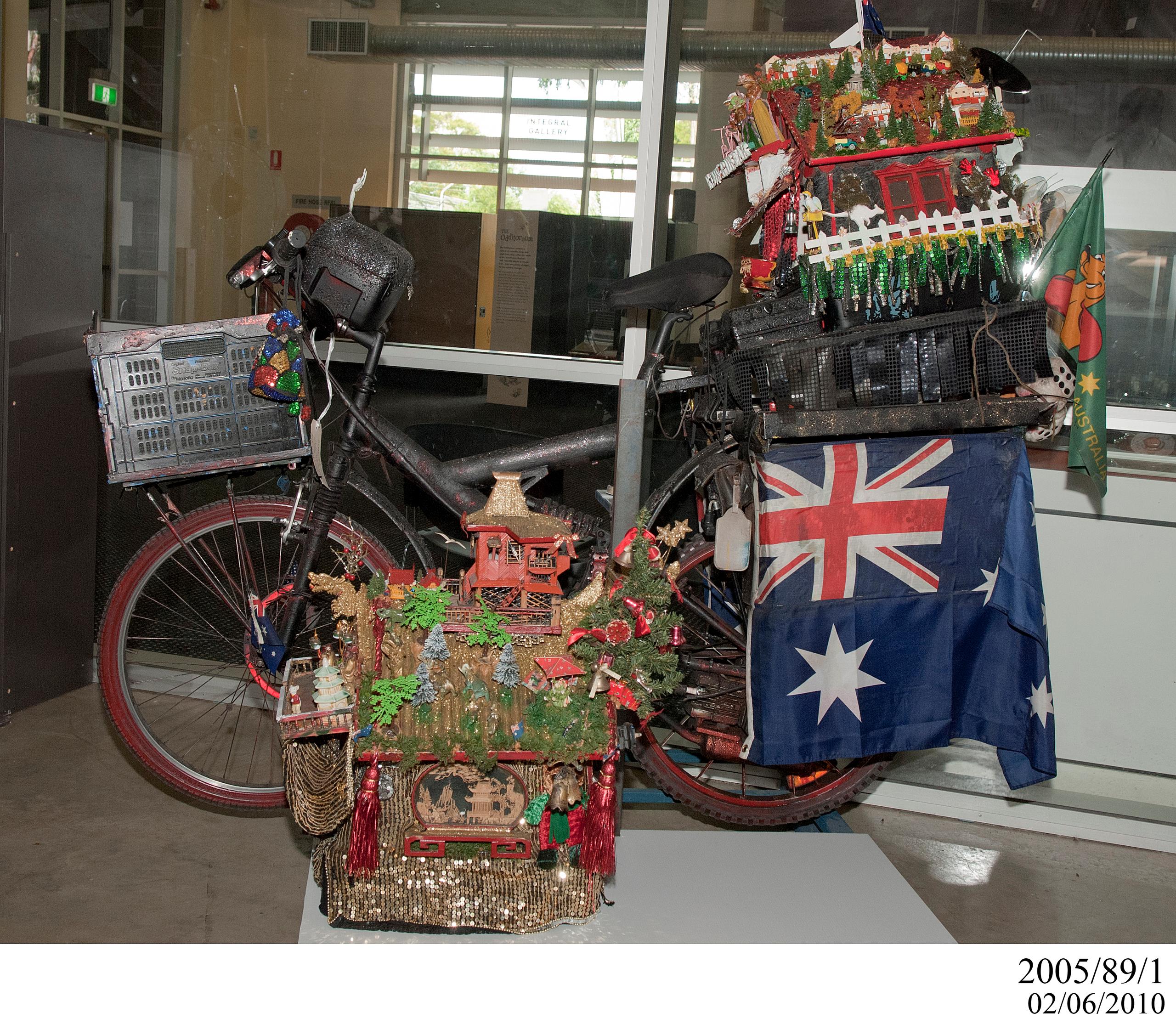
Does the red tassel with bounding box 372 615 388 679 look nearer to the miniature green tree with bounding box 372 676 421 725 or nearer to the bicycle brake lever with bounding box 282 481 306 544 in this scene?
the miniature green tree with bounding box 372 676 421 725

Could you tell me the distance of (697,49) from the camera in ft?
9.92

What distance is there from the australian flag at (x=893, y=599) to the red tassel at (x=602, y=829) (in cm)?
44

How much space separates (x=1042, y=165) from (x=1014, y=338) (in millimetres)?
873

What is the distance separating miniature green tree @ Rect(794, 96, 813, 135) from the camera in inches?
93.7

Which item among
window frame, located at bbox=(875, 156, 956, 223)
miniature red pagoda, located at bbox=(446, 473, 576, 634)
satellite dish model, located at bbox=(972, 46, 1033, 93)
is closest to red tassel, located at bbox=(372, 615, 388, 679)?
miniature red pagoda, located at bbox=(446, 473, 576, 634)

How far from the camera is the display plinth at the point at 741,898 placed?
2.16 meters

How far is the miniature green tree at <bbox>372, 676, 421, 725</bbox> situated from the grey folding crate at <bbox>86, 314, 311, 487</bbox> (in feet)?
2.69

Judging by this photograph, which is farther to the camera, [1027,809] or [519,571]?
[1027,809]

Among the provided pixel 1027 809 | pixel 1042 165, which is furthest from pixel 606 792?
pixel 1042 165

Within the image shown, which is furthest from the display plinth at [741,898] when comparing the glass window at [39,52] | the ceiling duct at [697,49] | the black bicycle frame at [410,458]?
the glass window at [39,52]

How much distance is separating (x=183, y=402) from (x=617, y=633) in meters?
1.30
